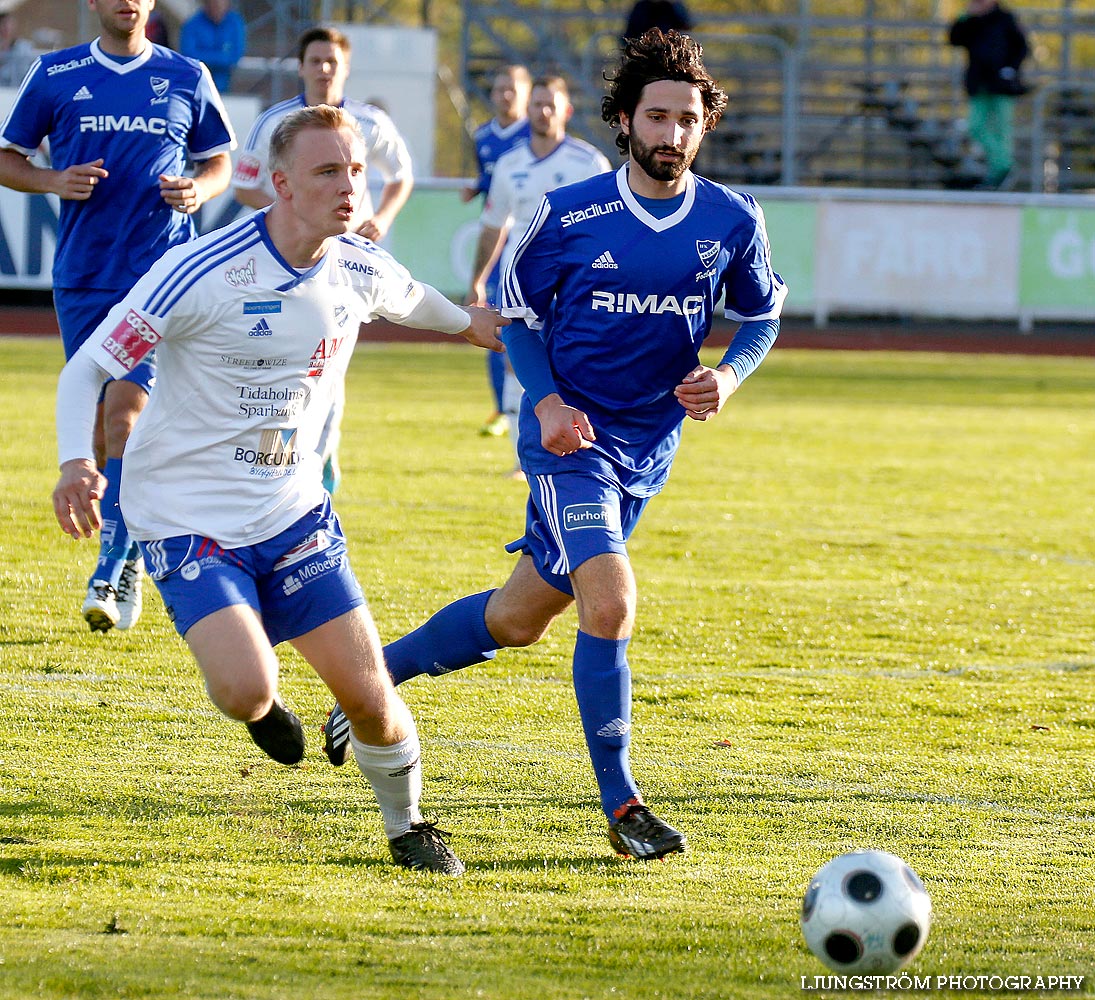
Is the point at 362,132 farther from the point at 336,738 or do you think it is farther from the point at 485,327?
the point at 336,738

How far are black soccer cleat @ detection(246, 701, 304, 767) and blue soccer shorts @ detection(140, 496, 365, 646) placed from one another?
186 millimetres

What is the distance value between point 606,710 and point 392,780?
59 cm

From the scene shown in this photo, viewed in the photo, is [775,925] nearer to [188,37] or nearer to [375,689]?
[375,689]

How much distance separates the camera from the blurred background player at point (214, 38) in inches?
740

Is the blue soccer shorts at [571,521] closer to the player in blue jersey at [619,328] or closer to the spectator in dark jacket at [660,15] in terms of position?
the player in blue jersey at [619,328]

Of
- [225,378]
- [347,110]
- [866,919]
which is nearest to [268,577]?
[225,378]

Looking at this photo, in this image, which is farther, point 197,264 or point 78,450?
point 197,264

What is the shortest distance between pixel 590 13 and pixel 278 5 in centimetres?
491

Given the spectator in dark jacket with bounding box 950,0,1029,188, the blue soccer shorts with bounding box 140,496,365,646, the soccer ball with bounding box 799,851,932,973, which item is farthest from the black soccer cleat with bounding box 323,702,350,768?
the spectator in dark jacket with bounding box 950,0,1029,188

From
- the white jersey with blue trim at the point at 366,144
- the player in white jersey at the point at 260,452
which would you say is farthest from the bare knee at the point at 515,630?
the white jersey with blue trim at the point at 366,144

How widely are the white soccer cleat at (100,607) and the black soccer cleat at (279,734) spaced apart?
231 centimetres

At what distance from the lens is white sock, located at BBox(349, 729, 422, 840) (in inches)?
168

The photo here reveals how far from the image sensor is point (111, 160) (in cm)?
681

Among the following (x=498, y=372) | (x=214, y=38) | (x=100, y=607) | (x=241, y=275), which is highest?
(x=214, y=38)
